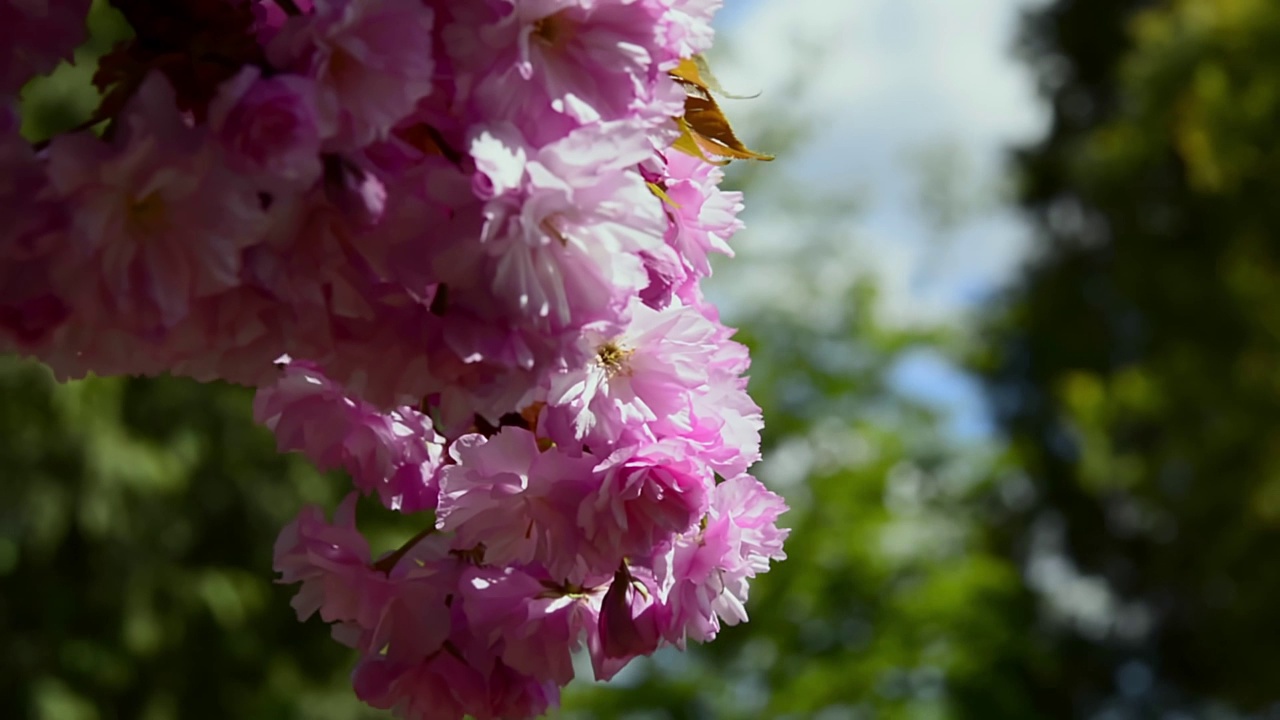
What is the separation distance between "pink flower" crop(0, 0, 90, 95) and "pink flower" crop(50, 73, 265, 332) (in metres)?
0.11

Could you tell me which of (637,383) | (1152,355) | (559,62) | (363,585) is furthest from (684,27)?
(1152,355)

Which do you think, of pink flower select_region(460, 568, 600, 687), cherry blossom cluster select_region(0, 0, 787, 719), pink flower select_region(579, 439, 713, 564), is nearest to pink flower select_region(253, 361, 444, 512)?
cherry blossom cluster select_region(0, 0, 787, 719)

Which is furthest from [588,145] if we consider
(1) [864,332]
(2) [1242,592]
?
(2) [1242,592]

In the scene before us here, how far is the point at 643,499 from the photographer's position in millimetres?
983

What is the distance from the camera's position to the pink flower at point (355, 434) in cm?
112

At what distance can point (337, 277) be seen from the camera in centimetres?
84

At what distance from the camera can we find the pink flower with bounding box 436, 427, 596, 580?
1.00 metres

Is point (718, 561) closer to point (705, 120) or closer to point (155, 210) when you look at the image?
point (705, 120)

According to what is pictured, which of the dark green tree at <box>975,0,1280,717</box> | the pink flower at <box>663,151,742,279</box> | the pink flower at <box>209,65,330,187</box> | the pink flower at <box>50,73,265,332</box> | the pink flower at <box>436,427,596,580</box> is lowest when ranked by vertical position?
the dark green tree at <box>975,0,1280,717</box>

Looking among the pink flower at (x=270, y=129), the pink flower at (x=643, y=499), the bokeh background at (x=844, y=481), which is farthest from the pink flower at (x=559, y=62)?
the bokeh background at (x=844, y=481)

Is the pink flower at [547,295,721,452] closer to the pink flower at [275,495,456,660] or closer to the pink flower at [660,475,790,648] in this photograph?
the pink flower at [660,475,790,648]

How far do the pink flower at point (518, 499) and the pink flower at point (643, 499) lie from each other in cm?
2

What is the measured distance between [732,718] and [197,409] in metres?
4.30

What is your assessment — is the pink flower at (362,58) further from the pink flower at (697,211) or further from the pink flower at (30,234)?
the pink flower at (697,211)
